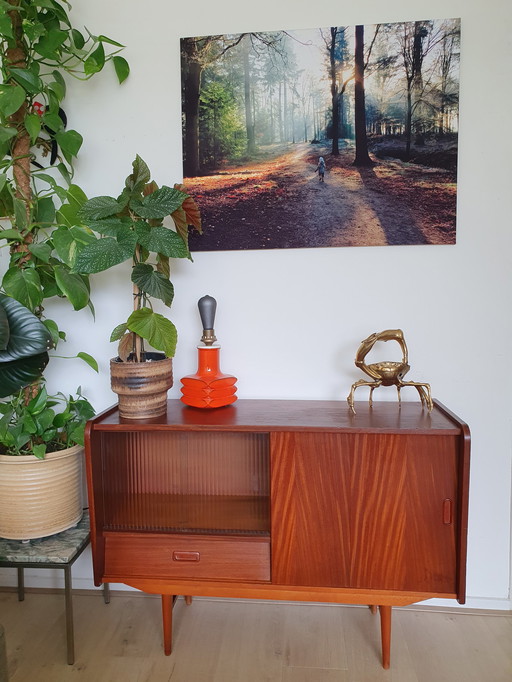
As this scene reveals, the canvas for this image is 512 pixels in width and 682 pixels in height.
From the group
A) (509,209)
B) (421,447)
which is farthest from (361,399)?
(509,209)

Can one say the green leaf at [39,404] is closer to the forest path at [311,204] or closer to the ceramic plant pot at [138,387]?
the ceramic plant pot at [138,387]

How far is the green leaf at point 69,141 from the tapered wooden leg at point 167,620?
59.7 inches

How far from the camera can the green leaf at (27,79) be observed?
1409 mm

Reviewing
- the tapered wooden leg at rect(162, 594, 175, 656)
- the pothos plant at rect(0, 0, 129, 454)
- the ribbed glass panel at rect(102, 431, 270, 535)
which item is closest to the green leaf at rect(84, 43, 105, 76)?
the pothos plant at rect(0, 0, 129, 454)

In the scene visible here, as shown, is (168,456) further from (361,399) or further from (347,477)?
(361,399)

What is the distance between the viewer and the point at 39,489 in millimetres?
1473

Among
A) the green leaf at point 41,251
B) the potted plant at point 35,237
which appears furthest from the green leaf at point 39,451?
the green leaf at point 41,251

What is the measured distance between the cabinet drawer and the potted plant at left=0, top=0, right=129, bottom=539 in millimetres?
269

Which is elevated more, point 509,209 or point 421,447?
point 509,209

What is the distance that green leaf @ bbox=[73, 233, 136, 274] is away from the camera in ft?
4.28

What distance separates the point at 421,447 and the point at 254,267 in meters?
0.85

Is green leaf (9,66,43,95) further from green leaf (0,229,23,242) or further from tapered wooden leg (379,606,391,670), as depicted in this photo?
tapered wooden leg (379,606,391,670)

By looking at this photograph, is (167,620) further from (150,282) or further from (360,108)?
(360,108)

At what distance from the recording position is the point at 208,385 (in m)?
1.51
